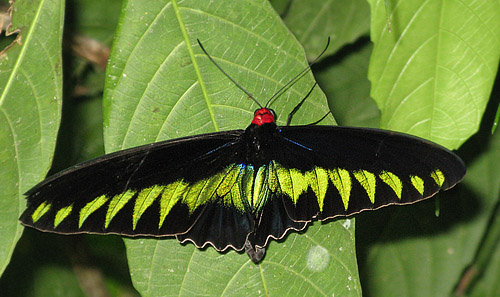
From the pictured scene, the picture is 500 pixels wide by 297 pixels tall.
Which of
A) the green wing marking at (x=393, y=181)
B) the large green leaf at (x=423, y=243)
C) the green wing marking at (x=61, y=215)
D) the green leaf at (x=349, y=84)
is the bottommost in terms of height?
the large green leaf at (x=423, y=243)

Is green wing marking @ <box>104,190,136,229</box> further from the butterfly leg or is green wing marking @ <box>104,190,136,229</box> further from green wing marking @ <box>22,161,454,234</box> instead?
the butterfly leg

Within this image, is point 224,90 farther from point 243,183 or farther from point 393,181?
point 393,181

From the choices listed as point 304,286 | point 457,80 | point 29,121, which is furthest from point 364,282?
point 29,121

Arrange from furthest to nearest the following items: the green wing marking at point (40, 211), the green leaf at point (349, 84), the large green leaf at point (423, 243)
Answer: the green leaf at point (349, 84)
the large green leaf at point (423, 243)
the green wing marking at point (40, 211)

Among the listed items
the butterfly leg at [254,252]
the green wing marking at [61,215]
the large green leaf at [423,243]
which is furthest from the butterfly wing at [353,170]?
the large green leaf at [423,243]

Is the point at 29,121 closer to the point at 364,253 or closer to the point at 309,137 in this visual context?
the point at 309,137

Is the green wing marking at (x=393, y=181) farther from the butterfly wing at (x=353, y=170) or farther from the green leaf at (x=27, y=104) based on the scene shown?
the green leaf at (x=27, y=104)
